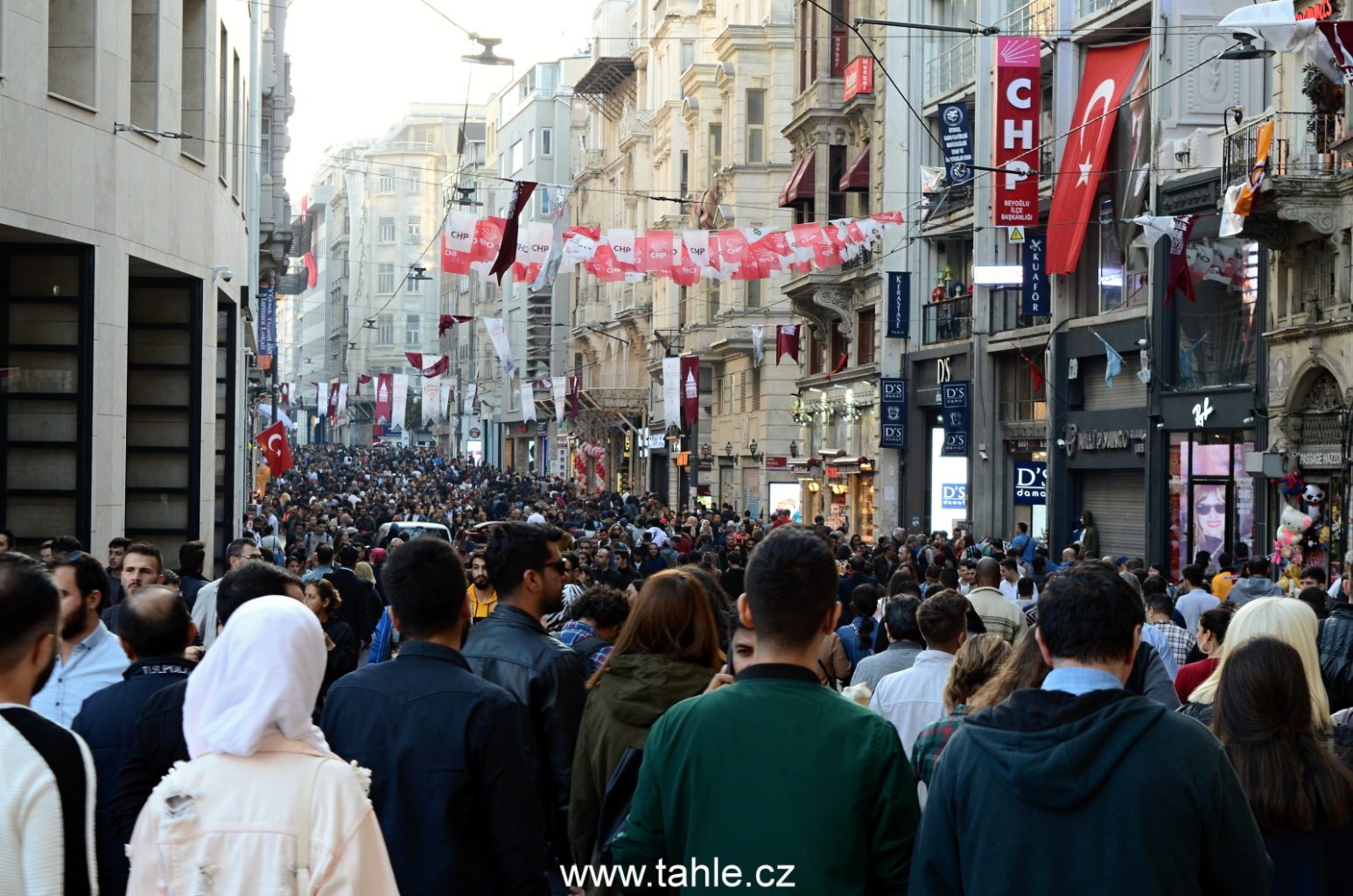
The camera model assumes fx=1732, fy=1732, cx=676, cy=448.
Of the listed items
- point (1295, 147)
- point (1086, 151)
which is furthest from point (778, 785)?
point (1086, 151)

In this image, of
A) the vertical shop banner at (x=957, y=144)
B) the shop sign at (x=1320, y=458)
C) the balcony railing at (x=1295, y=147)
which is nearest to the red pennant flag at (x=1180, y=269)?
the balcony railing at (x=1295, y=147)

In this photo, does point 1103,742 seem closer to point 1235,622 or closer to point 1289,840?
point 1289,840

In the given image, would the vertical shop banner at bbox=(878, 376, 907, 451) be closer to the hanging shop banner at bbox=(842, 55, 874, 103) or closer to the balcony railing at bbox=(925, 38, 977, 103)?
the balcony railing at bbox=(925, 38, 977, 103)

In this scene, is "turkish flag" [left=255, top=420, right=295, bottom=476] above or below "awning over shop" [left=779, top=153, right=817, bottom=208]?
below

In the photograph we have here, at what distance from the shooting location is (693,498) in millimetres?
56938

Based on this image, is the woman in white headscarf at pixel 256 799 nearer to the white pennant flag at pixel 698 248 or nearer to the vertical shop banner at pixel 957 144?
the white pennant flag at pixel 698 248

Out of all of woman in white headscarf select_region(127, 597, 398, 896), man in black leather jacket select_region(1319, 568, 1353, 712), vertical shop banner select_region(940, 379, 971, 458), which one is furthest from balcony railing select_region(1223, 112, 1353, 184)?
woman in white headscarf select_region(127, 597, 398, 896)

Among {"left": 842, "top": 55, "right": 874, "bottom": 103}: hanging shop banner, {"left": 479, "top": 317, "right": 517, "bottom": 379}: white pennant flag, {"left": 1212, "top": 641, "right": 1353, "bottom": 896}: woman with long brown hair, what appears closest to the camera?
{"left": 1212, "top": 641, "right": 1353, "bottom": 896}: woman with long brown hair

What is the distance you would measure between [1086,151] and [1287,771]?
1010 inches

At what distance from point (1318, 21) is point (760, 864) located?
15.0 m

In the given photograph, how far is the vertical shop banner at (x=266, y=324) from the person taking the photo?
4741 cm

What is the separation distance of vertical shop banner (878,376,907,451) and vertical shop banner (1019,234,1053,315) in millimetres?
7718

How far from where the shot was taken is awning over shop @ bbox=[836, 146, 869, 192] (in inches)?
1631

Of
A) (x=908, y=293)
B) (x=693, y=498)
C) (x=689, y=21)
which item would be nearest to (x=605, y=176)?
(x=689, y=21)
